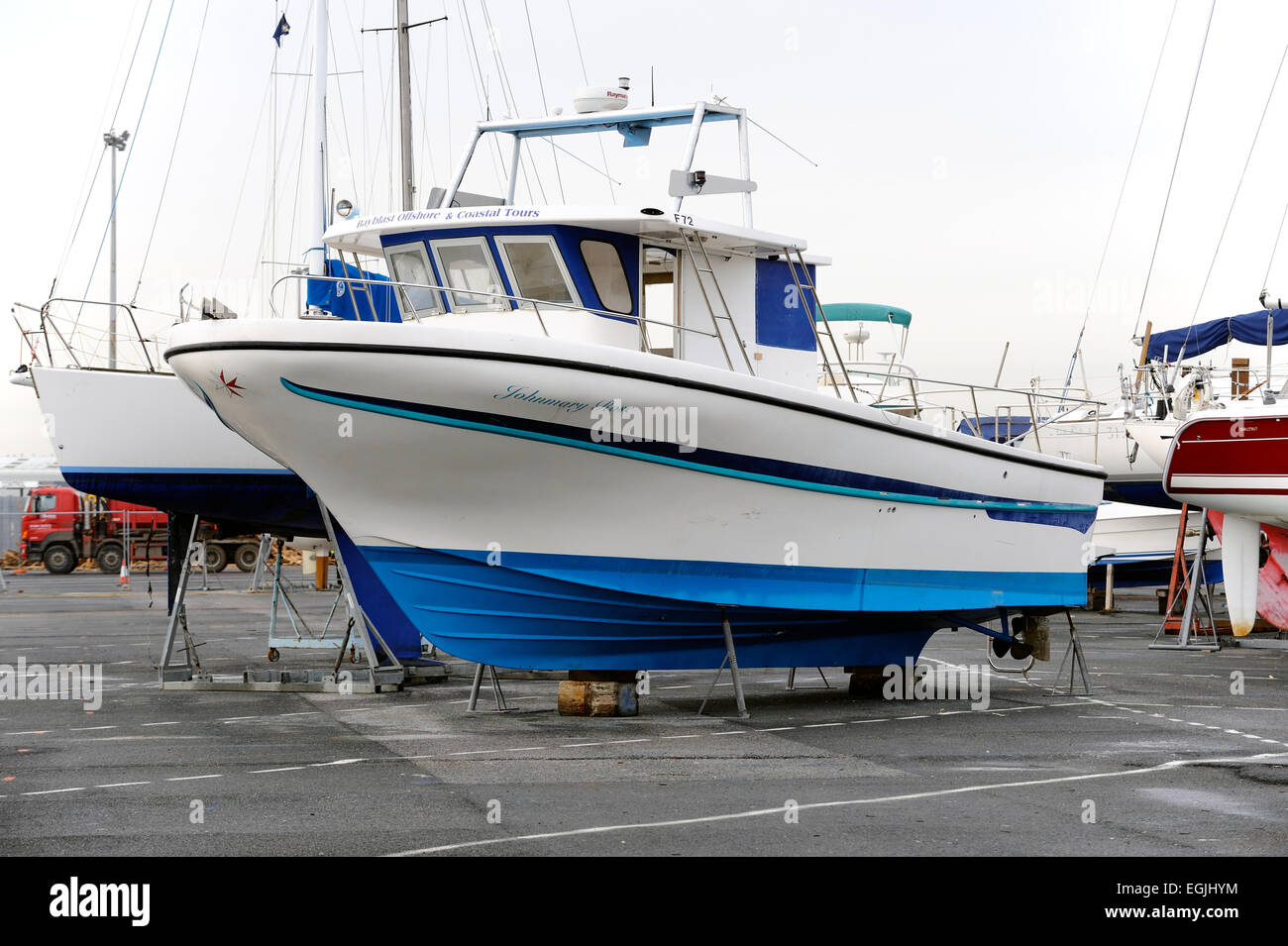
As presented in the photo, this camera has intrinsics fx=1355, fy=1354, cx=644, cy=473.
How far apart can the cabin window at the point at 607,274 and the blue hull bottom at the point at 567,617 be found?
210 centimetres

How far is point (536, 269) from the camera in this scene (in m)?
10.2

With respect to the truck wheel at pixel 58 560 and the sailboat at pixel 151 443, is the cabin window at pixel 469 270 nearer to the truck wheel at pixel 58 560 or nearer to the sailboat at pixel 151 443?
the sailboat at pixel 151 443

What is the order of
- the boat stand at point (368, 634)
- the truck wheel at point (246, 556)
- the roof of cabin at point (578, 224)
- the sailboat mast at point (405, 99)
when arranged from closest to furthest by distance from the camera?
the roof of cabin at point (578, 224) → the boat stand at point (368, 634) → the sailboat mast at point (405, 99) → the truck wheel at point (246, 556)

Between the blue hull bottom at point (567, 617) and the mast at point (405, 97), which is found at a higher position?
the mast at point (405, 97)

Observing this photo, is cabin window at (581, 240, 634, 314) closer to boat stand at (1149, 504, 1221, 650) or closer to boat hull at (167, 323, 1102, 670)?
boat hull at (167, 323, 1102, 670)

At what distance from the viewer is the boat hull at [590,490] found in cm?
873

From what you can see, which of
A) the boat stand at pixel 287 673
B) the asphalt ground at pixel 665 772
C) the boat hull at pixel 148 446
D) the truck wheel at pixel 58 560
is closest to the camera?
the asphalt ground at pixel 665 772

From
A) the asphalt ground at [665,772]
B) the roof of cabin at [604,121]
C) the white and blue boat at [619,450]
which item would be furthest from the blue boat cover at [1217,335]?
the roof of cabin at [604,121]

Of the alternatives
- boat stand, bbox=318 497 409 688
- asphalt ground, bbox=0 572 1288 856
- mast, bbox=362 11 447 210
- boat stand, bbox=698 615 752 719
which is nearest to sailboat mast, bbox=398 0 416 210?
mast, bbox=362 11 447 210

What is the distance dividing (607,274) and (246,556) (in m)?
29.4

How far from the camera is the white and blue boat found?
8.80 m

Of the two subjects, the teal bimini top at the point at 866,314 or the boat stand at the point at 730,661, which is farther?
the teal bimini top at the point at 866,314

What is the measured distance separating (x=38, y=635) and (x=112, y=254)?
2146 centimetres

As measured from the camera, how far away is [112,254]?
3669cm
